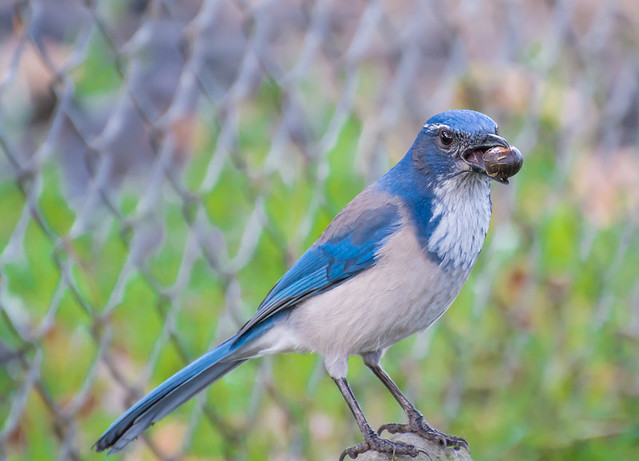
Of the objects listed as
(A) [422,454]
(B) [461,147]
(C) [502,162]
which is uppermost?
(B) [461,147]

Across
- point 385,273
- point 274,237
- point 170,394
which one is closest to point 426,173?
point 385,273

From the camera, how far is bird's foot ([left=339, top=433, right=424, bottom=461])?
6.20 feet

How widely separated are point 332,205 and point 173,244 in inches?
21.5

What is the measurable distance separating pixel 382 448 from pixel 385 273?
0.34 meters

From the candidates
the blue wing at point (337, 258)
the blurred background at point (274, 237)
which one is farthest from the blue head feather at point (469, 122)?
the blurred background at point (274, 237)

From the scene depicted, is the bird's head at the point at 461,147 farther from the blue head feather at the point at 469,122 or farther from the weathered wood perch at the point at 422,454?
the weathered wood perch at the point at 422,454

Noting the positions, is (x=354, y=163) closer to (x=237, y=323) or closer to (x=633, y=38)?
(x=237, y=323)

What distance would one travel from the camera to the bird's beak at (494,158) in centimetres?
171

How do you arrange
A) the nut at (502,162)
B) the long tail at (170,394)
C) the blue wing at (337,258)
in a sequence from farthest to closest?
the blue wing at (337,258), the long tail at (170,394), the nut at (502,162)

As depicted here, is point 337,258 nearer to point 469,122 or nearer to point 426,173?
point 426,173

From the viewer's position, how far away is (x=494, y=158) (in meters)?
1.77

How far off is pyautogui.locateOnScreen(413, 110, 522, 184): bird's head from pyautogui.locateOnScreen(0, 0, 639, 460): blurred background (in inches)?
31.6

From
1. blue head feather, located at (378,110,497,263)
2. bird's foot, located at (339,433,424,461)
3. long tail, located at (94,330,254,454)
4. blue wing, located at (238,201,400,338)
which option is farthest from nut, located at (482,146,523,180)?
long tail, located at (94,330,254,454)

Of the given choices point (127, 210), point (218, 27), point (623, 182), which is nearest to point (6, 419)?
point (127, 210)
